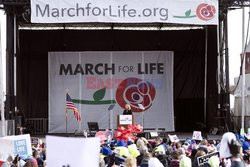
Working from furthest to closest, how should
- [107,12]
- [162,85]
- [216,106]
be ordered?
1. [162,85]
2. [216,106]
3. [107,12]

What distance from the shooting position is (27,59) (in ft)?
76.5

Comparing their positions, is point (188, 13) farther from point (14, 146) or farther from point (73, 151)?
point (73, 151)

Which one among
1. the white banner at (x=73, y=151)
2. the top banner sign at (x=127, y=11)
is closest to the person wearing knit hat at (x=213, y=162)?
the white banner at (x=73, y=151)

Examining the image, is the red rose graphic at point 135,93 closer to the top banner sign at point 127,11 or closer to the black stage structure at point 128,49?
the black stage structure at point 128,49

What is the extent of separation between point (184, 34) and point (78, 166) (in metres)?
19.2

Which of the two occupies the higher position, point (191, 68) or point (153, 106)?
point (191, 68)

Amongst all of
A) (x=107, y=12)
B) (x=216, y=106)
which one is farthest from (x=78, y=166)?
(x=216, y=106)

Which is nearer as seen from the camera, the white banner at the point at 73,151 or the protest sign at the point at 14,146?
the white banner at the point at 73,151

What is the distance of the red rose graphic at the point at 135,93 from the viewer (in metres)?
23.1

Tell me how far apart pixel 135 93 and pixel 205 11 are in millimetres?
7101

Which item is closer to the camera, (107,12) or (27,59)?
(107,12)

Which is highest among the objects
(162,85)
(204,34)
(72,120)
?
(204,34)

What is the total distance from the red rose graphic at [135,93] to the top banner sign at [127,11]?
21.5 ft

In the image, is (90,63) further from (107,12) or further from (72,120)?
(107,12)
